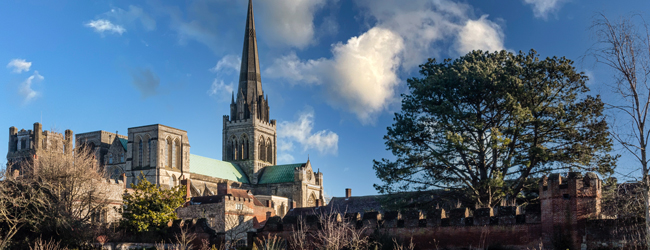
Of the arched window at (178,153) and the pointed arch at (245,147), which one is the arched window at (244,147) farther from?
the arched window at (178,153)

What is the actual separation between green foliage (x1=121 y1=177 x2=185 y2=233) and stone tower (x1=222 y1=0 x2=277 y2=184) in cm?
6102

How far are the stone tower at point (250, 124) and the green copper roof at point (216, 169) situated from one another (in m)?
2.14

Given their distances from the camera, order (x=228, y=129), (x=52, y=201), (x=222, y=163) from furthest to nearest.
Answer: (x=228, y=129), (x=222, y=163), (x=52, y=201)

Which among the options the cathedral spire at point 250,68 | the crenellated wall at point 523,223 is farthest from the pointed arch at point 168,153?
the crenellated wall at point 523,223

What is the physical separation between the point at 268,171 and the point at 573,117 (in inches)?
2723

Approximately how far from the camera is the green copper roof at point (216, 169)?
86938 mm

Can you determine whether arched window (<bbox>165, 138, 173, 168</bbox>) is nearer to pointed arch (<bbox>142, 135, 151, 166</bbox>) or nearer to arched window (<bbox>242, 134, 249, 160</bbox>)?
pointed arch (<bbox>142, 135, 151, 166</bbox>)

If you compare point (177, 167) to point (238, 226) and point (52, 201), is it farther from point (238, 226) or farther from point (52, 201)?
point (52, 201)

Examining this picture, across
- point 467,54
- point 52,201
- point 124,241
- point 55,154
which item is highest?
point 467,54

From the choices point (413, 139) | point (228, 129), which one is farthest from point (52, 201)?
point (228, 129)

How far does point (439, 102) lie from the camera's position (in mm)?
33406

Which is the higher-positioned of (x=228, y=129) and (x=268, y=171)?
(x=228, y=129)

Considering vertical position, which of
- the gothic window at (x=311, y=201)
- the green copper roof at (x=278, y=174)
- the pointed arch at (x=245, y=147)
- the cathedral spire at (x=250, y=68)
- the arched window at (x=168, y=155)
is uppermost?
the cathedral spire at (x=250, y=68)

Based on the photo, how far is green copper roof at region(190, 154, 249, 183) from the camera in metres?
86.9
